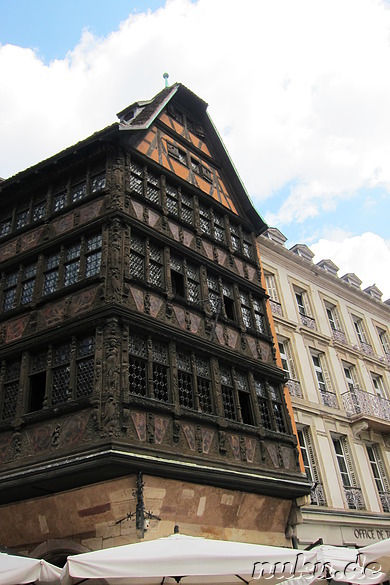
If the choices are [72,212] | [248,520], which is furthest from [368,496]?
[72,212]

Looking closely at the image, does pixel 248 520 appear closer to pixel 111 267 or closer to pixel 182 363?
Result: pixel 182 363

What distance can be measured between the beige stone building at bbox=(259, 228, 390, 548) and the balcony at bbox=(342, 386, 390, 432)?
0.12 feet

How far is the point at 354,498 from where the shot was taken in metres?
15.7

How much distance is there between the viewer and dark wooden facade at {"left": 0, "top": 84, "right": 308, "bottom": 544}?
974cm

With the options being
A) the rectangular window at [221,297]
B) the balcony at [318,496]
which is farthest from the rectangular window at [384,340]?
the rectangular window at [221,297]

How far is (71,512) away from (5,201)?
8750mm

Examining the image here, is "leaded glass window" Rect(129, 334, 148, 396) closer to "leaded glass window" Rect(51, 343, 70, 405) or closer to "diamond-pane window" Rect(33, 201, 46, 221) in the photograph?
"leaded glass window" Rect(51, 343, 70, 405)

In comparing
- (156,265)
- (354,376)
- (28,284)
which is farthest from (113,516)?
(354,376)

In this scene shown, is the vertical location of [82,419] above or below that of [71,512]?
above

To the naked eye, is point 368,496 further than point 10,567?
Yes

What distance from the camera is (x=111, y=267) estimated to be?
1107 cm

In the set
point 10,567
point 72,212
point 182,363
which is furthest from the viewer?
point 72,212

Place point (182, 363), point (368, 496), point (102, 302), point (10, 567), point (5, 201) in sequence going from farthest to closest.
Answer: point (368, 496), point (5, 201), point (182, 363), point (102, 302), point (10, 567)

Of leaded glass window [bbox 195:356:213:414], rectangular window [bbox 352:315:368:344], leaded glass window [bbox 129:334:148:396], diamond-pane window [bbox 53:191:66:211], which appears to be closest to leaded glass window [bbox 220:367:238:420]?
leaded glass window [bbox 195:356:213:414]
